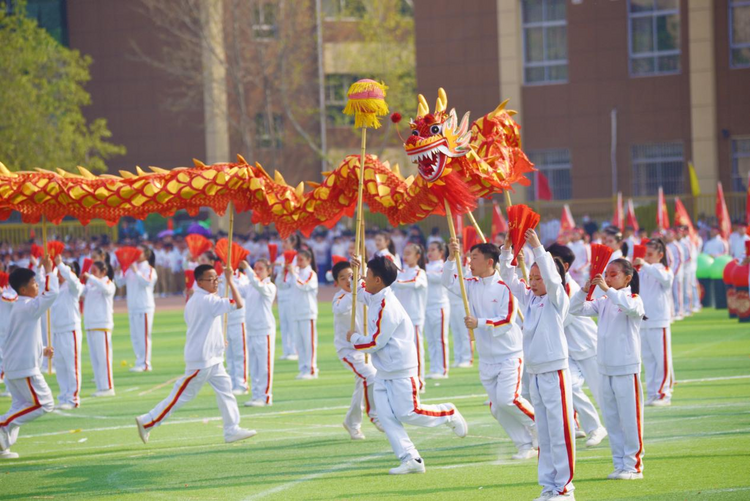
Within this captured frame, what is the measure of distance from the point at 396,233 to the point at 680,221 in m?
10.7

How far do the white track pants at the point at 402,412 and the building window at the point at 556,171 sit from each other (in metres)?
27.3

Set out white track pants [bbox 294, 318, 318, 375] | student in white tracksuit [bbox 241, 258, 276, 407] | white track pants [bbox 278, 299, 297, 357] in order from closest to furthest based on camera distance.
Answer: student in white tracksuit [bbox 241, 258, 276, 407] < white track pants [bbox 294, 318, 318, 375] < white track pants [bbox 278, 299, 297, 357]

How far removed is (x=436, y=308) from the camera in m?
16.2

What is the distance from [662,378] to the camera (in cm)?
1188

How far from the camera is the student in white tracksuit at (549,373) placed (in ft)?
24.8

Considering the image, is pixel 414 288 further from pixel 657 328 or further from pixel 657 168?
pixel 657 168

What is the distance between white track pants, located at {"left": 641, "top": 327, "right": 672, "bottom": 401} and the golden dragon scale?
3086mm

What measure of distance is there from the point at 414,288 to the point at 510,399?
5.44 meters

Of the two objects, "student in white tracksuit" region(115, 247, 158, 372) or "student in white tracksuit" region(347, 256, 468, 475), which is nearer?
"student in white tracksuit" region(347, 256, 468, 475)

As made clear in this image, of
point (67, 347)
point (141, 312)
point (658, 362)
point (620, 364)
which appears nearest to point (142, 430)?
point (67, 347)

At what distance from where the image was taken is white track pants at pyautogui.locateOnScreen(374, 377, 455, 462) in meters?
8.83

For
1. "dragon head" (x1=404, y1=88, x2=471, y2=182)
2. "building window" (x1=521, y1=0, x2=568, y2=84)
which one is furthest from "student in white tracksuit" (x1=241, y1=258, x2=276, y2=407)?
"building window" (x1=521, y1=0, x2=568, y2=84)

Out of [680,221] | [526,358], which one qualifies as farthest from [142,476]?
[680,221]

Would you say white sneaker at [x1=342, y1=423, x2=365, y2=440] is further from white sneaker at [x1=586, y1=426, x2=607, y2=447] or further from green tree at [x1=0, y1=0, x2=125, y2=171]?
green tree at [x1=0, y1=0, x2=125, y2=171]
